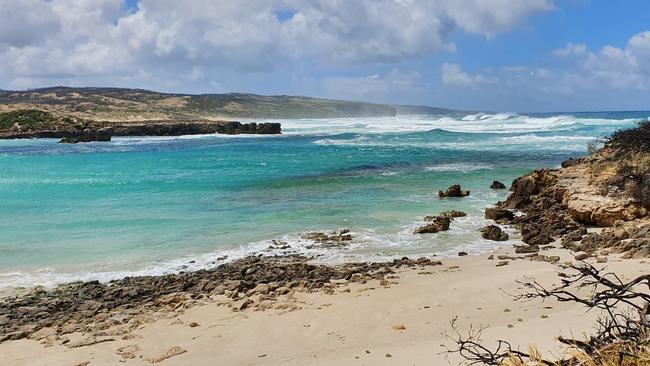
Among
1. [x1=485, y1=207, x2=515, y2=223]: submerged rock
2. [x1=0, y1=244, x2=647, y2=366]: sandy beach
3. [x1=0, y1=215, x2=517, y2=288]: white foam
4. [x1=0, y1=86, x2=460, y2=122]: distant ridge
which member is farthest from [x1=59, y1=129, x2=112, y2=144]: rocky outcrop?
[x1=0, y1=244, x2=647, y2=366]: sandy beach

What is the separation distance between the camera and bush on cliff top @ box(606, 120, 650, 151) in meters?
14.7

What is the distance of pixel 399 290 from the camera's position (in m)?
8.36

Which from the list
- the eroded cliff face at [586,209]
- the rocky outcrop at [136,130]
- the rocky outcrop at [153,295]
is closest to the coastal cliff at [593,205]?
the eroded cliff face at [586,209]

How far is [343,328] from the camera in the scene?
686 cm

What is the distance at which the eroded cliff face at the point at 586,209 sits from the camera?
33.1 feet

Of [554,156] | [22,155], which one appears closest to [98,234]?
Answer: [554,156]

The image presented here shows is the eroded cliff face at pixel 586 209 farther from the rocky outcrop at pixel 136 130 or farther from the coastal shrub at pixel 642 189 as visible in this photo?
the rocky outcrop at pixel 136 130

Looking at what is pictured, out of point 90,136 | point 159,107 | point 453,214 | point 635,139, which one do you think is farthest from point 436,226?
point 159,107

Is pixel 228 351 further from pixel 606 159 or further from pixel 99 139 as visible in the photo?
pixel 99 139

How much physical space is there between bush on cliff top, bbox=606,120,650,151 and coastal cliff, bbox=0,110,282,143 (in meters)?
52.8

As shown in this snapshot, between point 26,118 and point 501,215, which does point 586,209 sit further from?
point 26,118

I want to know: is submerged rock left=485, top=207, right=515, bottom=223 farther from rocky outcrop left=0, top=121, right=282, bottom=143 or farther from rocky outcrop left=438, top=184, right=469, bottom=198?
rocky outcrop left=0, top=121, right=282, bottom=143

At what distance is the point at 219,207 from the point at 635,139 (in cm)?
1255

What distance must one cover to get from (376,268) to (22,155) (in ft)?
128
